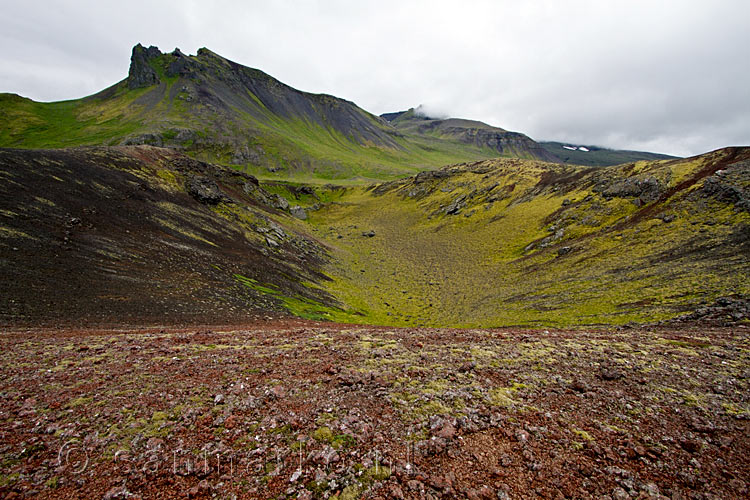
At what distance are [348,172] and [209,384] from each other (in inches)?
7700

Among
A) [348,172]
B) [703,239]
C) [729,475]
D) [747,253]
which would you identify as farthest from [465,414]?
[348,172]

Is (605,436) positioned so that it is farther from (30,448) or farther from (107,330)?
(107,330)

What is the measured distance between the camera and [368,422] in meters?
8.57

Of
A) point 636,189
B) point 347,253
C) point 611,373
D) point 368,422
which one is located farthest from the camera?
point 347,253

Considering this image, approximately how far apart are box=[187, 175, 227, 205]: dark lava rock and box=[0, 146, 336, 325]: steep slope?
0.20 m

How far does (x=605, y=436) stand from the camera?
8117mm

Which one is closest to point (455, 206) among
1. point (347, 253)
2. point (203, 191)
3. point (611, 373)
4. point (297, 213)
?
point (347, 253)

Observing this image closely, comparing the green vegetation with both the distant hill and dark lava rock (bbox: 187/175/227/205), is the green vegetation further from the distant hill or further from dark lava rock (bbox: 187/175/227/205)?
dark lava rock (bbox: 187/175/227/205)

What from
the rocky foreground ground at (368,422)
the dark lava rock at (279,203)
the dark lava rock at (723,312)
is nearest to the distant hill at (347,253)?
the dark lava rock at (723,312)

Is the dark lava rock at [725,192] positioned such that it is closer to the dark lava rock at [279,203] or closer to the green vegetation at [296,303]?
the green vegetation at [296,303]

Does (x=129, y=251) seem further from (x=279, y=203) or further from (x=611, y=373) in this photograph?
(x=279, y=203)

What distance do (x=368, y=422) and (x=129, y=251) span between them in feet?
101

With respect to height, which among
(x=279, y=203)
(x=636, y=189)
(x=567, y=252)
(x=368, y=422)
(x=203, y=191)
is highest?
(x=636, y=189)

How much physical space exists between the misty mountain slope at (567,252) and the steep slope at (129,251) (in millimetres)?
11562
